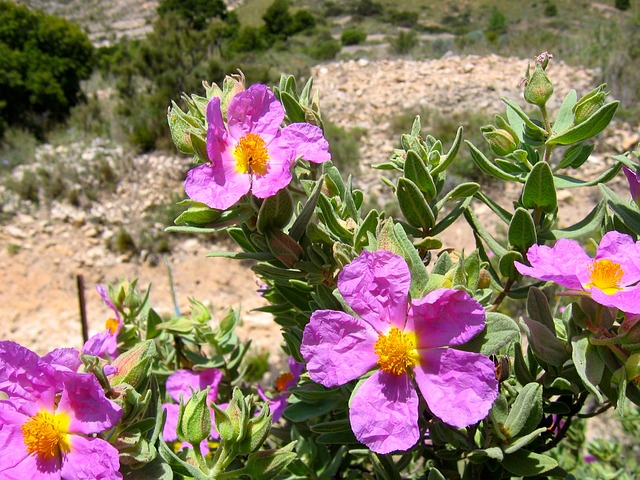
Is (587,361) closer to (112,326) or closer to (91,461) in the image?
(91,461)

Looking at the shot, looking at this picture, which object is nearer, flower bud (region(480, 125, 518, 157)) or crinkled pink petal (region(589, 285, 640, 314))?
crinkled pink petal (region(589, 285, 640, 314))

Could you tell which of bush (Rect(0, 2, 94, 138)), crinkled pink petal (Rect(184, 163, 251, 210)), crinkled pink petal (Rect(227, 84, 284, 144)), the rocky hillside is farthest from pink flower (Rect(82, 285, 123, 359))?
bush (Rect(0, 2, 94, 138))

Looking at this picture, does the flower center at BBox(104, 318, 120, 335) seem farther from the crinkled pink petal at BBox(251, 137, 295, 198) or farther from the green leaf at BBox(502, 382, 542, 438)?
the green leaf at BBox(502, 382, 542, 438)

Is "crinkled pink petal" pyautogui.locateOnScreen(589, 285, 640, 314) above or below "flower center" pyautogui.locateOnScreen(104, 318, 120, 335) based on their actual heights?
above

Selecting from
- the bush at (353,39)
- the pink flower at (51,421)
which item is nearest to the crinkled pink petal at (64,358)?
the pink flower at (51,421)

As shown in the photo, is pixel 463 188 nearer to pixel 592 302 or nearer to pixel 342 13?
Answer: pixel 592 302

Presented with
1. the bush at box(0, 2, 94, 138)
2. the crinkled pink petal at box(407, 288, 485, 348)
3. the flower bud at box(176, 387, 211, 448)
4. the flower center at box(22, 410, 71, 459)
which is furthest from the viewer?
the bush at box(0, 2, 94, 138)

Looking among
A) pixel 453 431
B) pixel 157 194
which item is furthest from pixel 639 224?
pixel 157 194

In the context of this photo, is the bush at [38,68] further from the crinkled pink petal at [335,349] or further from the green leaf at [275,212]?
the crinkled pink petal at [335,349]
